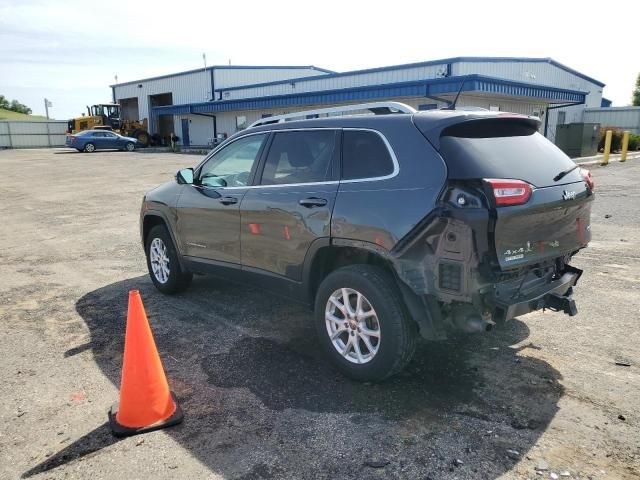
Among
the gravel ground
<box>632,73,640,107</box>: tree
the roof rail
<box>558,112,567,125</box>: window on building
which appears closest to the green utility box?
<box>558,112,567,125</box>: window on building

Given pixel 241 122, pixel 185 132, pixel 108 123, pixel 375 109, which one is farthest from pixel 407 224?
pixel 108 123

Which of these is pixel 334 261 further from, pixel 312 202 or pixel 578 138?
pixel 578 138

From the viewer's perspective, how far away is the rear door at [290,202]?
13.2 feet

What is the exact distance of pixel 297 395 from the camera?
3.68 m

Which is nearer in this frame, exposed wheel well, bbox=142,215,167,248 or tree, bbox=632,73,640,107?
exposed wheel well, bbox=142,215,167,248

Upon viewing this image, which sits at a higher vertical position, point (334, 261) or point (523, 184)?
point (523, 184)

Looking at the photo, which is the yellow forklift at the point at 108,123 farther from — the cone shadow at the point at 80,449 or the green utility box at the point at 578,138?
the cone shadow at the point at 80,449

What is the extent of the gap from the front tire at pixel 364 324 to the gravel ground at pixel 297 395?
17 centimetres

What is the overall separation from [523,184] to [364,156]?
1125 mm

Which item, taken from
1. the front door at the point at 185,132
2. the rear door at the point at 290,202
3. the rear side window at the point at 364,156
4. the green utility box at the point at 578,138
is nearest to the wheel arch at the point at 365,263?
the rear door at the point at 290,202

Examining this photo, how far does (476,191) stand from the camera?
3.22 metres

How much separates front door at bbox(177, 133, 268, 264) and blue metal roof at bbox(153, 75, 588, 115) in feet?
42.5

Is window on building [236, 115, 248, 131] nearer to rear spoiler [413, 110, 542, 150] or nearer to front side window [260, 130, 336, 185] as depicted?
front side window [260, 130, 336, 185]

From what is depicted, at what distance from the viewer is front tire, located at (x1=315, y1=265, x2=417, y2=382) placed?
3.56m
